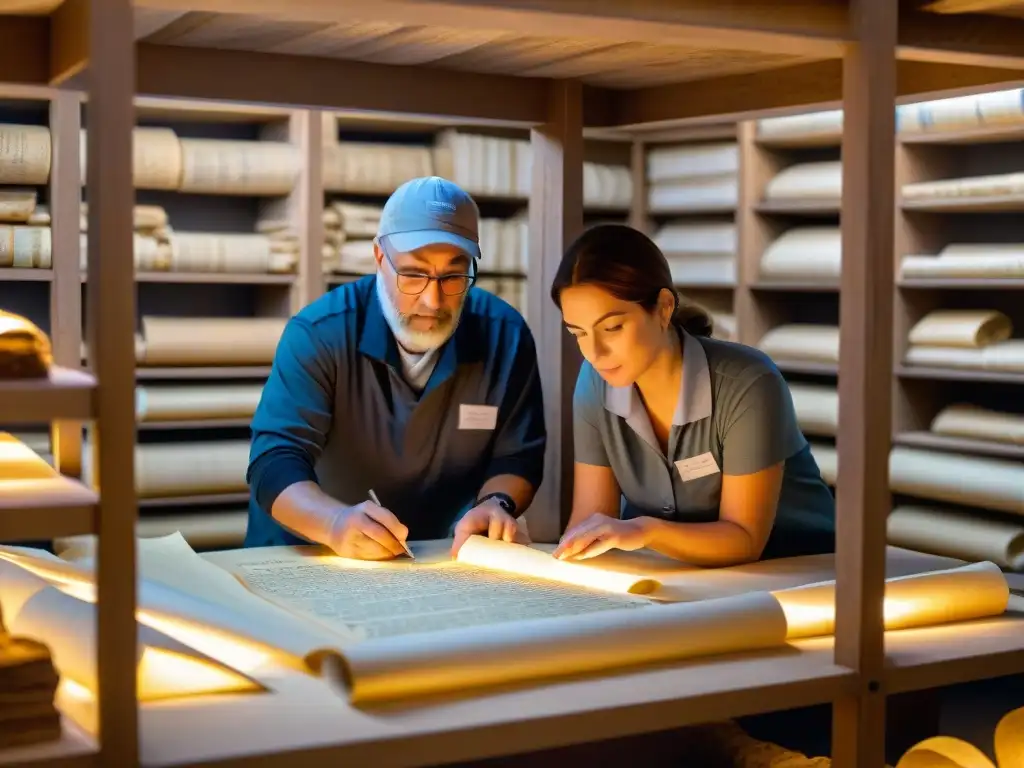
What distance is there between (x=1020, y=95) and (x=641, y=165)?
6.24 feet

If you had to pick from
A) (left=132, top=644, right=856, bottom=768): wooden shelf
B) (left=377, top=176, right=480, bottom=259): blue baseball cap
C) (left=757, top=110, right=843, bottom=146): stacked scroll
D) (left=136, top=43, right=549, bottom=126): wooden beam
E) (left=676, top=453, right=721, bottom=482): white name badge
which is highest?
(left=757, top=110, right=843, bottom=146): stacked scroll

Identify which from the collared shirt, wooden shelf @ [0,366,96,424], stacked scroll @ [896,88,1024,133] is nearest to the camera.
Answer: wooden shelf @ [0,366,96,424]

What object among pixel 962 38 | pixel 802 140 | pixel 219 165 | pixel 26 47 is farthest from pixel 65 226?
pixel 962 38

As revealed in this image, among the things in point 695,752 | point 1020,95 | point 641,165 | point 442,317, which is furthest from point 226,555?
point 641,165

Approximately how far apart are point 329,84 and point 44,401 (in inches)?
51.6

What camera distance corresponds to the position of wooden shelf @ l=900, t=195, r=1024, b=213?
14.6 ft

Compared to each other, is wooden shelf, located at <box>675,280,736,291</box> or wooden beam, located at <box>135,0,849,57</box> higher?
wooden beam, located at <box>135,0,849,57</box>

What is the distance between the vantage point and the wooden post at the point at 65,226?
449 centimetres

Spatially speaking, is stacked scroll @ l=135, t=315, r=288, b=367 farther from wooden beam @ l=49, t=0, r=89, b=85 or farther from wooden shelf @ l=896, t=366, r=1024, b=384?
wooden beam @ l=49, t=0, r=89, b=85

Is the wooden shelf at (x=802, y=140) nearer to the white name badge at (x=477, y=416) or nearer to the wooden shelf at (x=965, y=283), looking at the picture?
the wooden shelf at (x=965, y=283)

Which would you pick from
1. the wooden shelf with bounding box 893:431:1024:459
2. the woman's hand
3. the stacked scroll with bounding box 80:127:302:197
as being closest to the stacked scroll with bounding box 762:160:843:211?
the wooden shelf with bounding box 893:431:1024:459

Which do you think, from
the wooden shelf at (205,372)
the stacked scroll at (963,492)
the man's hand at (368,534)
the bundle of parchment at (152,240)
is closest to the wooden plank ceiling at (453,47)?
the man's hand at (368,534)

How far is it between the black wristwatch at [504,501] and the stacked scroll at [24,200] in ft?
8.63

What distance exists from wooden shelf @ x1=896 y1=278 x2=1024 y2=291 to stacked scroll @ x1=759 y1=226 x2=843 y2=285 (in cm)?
31
